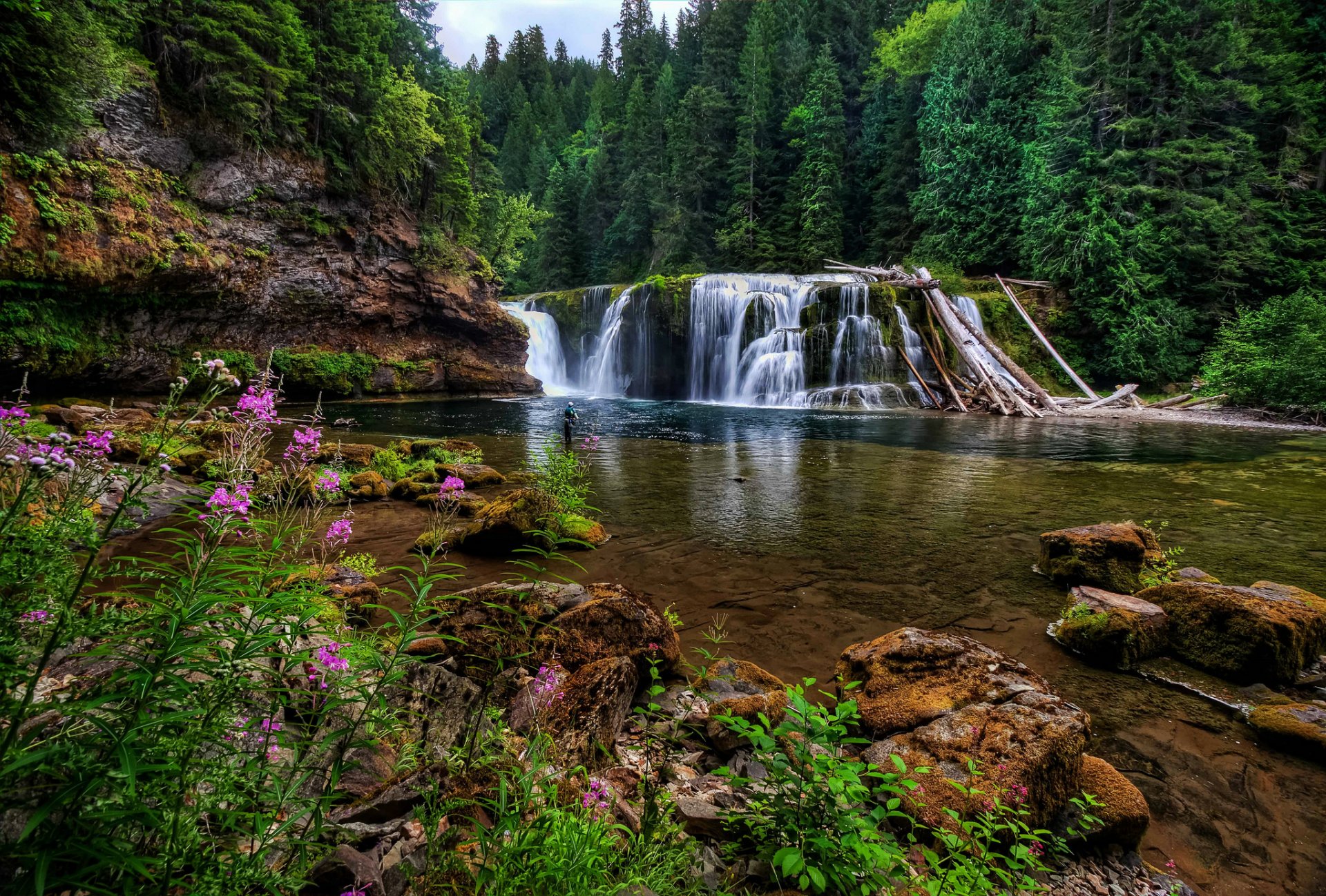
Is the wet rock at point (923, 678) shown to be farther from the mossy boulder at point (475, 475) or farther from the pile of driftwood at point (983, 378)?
the pile of driftwood at point (983, 378)

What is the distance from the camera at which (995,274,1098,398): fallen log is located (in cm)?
2230

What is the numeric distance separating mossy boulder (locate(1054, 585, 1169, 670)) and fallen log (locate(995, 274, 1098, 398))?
74.3 ft

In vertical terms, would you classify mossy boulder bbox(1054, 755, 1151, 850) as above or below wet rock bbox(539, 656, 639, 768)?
below

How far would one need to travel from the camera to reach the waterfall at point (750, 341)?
80.8ft

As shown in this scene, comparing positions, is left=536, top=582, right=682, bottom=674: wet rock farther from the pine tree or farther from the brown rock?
the pine tree

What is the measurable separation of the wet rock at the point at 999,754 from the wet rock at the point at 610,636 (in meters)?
1.30

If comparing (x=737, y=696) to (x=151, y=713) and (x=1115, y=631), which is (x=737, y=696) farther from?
(x=1115, y=631)

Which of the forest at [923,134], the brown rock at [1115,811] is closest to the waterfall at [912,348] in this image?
the forest at [923,134]

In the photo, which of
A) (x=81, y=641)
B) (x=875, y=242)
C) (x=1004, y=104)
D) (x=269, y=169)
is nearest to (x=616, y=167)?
(x=875, y=242)

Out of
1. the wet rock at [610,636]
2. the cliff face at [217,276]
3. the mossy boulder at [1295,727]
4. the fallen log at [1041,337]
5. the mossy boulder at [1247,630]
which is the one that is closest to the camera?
the mossy boulder at [1295,727]

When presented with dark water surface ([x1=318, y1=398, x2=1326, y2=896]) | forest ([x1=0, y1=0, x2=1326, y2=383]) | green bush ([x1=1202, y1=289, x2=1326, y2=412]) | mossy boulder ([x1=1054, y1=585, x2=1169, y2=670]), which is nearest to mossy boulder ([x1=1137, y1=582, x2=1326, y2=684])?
mossy boulder ([x1=1054, y1=585, x2=1169, y2=670])

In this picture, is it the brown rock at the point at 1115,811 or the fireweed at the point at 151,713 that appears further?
the brown rock at the point at 1115,811

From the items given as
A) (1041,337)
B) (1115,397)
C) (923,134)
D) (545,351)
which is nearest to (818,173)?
(923,134)

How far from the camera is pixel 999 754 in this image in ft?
8.07
